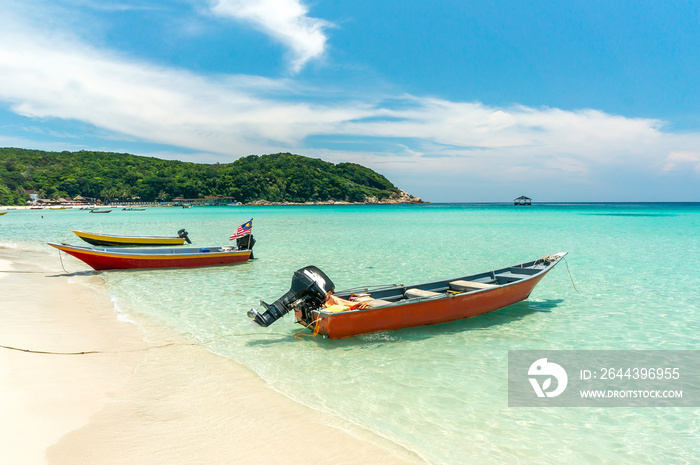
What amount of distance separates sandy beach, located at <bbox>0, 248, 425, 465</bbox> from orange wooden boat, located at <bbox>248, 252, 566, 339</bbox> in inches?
67.6

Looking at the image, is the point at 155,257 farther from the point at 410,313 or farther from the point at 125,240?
the point at 410,313

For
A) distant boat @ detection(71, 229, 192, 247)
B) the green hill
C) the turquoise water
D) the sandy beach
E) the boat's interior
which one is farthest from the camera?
the green hill

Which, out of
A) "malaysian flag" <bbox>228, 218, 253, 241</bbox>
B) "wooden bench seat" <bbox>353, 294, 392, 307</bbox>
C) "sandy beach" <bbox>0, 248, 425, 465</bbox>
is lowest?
"sandy beach" <bbox>0, 248, 425, 465</bbox>

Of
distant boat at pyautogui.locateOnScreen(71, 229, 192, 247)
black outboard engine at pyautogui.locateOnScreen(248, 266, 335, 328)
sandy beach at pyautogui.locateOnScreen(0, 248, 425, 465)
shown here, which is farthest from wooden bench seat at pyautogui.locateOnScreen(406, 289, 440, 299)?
distant boat at pyautogui.locateOnScreen(71, 229, 192, 247)

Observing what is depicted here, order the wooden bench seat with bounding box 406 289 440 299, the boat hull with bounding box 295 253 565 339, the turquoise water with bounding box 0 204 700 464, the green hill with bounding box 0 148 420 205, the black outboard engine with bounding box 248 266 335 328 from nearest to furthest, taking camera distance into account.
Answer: the turquoise water with bounding box 0 204 700 464
the boat hull with bounding box 295 253 565 339
the black outboard engine with bounding box 248 266 335 328
the wooden bench seat with bounding box 406 289 440 299
the green hill with bounding box 0 148 420 205

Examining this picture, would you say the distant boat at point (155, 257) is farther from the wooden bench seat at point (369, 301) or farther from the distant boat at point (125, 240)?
the wooden bench seat at point (369, 301)

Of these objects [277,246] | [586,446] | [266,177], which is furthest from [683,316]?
[266,177]

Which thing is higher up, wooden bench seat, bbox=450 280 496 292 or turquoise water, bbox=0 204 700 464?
wooden bench seat, bbox=450 280 496 292

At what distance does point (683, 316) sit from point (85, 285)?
19415 mm

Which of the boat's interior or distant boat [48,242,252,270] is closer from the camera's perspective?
the boat's interior

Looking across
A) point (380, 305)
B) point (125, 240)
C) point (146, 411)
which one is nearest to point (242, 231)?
point (125, 240)

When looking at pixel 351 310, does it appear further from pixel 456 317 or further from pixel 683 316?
pixel 683 316

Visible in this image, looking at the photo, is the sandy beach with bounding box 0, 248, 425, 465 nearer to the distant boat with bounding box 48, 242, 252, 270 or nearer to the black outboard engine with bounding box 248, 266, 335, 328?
the black outboard engine with bounding box 248, 266, 335, 328

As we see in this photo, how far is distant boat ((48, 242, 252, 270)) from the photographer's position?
54.6ft
